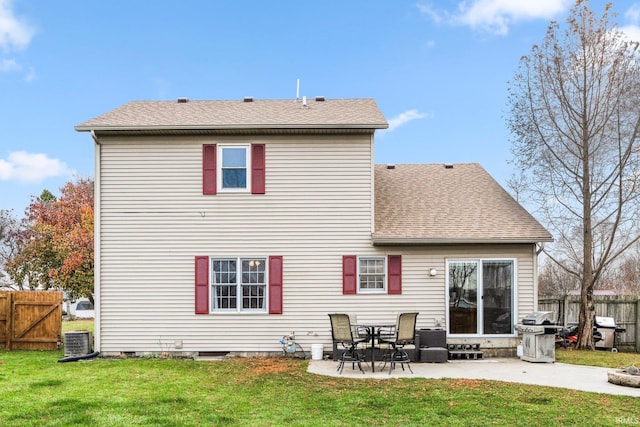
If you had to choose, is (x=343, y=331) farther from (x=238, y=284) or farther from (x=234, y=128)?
(x=234, y=128)

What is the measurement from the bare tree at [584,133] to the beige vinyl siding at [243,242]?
3.53 m

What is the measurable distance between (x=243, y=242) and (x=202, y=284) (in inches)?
51.0

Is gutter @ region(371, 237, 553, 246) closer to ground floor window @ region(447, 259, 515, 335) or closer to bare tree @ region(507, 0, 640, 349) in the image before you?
ground floor window @ region(447, 259, 515, 335)

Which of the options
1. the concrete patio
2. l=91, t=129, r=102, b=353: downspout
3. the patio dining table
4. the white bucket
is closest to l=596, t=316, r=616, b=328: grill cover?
the concrete patio

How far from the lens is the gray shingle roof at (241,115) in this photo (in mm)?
10758

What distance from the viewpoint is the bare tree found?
12.9m

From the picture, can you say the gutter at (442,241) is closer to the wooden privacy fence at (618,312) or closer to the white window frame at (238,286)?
the white window frame at (238,286)

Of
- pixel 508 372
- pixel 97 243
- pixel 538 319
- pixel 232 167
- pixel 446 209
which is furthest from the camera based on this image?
pixel 446 209

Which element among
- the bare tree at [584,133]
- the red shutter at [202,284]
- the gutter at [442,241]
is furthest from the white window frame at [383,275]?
the bare tree at [584,133]

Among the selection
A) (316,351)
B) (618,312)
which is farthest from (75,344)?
(618,312)

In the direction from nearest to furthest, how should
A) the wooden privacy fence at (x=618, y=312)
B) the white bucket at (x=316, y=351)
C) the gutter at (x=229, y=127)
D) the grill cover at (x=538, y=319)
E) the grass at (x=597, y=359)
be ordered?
the grass at (x=597, y=359) < the grill cover at (x=538, y=319) < the white bucket at (x=316, y=351) < the gutter at (x=229, y=127) < the wooden privacy fence at (x=618, y=312)

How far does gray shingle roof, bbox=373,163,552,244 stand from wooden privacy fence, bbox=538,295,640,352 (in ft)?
13.2

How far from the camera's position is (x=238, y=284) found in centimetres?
1102

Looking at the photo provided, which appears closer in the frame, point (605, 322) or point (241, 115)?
point (241, 115)
